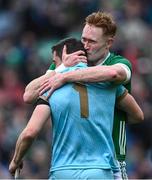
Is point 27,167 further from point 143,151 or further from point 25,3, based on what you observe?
point 25,3

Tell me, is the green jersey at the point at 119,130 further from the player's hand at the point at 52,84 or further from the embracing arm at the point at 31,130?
the embracing arm at the point at 31,130

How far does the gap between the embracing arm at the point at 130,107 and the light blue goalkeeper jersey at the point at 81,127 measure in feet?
1.20

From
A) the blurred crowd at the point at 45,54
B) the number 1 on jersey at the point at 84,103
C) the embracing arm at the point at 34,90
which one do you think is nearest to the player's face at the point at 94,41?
the embracing arm at the point at 34,90

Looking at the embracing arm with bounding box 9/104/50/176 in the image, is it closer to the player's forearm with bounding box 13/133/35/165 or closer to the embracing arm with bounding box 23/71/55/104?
the player's forearm with bounding box 13/133/35/165

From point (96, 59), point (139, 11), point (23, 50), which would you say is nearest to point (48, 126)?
point (23, 50)

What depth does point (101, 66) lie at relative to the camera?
308 inches

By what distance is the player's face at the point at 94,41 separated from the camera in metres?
7.96

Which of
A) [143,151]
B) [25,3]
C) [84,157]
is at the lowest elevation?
[143,151]

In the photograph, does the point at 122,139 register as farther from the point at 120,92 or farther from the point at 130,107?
the point at 120,92

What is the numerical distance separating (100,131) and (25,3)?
10.6 meters

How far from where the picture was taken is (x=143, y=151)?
14.3m

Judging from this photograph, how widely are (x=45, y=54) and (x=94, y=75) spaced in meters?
8.72

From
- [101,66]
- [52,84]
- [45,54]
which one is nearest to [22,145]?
[52,84]

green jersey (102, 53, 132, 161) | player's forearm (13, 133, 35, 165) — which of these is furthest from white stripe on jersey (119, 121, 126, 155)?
player's forearm (13, 133, 35, 165)
